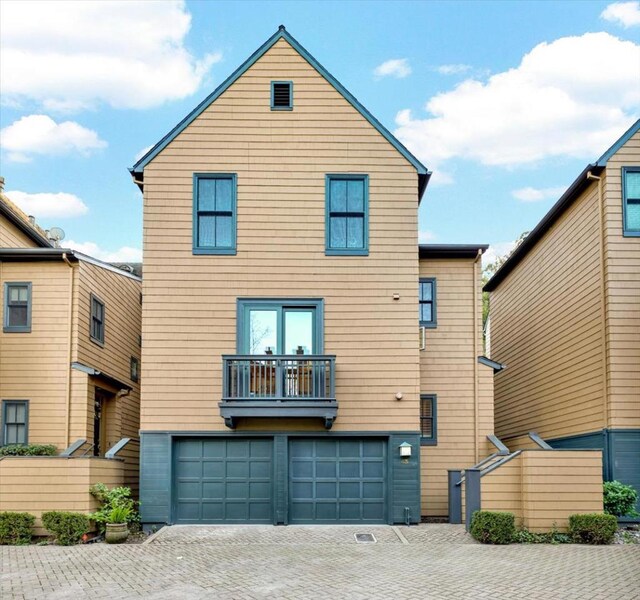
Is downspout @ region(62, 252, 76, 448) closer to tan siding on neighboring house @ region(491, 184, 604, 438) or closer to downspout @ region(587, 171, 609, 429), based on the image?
tan siding on neighboring house @ region(491, 184, 604, 438)

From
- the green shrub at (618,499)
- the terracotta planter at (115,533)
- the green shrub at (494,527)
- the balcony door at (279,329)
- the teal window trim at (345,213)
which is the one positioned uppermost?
the teal window trim at (345,213)

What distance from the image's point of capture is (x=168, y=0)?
22.1 metres

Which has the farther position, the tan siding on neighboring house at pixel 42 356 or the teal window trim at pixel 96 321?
the teal window trim at pixel 96 321

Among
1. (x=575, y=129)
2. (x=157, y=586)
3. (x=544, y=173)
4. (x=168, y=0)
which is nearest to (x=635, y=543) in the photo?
(x=157, y=586)

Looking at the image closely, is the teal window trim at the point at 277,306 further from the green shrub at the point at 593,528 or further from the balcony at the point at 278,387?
the green shrub at the point at 593,528

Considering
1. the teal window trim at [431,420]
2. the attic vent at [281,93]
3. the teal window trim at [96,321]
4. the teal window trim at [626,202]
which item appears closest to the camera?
the teal window trim at [626,202]

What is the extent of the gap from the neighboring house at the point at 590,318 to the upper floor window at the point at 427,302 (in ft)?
11.0

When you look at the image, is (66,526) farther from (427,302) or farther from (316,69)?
(316,69)

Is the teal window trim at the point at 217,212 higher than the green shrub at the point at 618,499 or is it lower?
higher

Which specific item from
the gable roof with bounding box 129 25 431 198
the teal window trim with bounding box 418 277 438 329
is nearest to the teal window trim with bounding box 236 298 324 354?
the teal window trim with bounding box 418 277 438 329

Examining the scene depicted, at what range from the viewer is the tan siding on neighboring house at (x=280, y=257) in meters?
17.1

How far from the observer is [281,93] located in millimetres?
18031

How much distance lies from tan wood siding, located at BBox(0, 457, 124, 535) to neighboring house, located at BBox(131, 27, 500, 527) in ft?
5.81

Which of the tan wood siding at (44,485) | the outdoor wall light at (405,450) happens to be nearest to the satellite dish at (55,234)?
the tan wood siding at (44,485)
